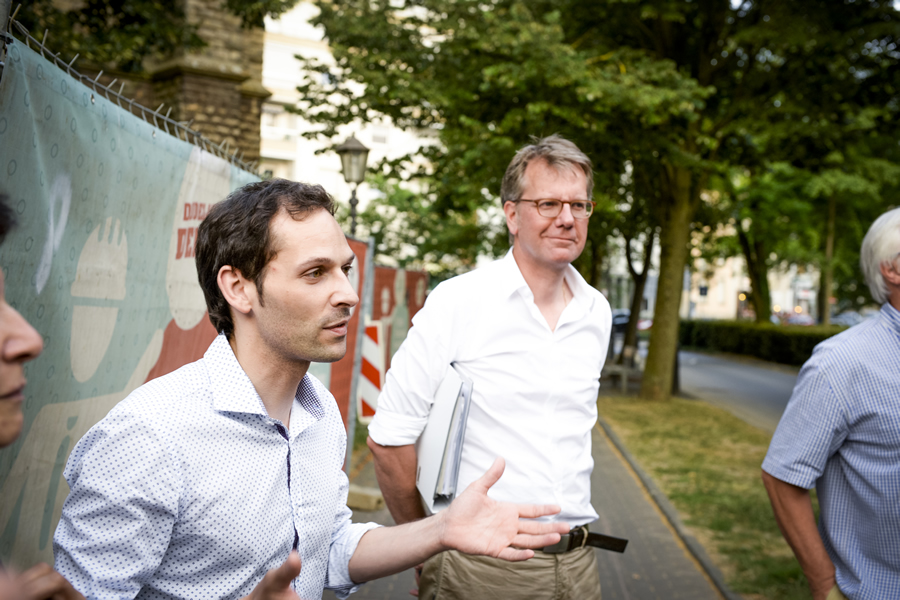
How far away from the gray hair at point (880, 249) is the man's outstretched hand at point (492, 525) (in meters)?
1.54

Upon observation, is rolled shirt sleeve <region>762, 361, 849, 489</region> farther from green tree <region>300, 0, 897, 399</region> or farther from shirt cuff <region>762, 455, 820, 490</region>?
green tree <region>300, 0, 897, 399</region>

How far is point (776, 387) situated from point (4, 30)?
21.7 metres

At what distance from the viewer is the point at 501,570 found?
8.29 feet

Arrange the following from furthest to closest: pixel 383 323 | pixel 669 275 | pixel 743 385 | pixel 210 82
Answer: pixel 743 385
pixel 210 82
pixel 669 275
pixel 383 323

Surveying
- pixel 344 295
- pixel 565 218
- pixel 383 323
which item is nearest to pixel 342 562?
pixel 344 295

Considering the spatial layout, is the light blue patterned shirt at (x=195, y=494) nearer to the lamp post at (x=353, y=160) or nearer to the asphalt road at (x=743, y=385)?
the lamp post at (x=353, y=160)

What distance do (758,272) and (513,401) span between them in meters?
32.3

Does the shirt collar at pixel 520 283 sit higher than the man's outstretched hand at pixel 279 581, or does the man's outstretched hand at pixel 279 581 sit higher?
the shirt collar at pixel 520 283

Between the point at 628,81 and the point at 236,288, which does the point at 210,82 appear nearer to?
the point at 628,81

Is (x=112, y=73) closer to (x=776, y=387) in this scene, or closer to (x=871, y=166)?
(x=871, y=166)

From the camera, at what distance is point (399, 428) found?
2559mm

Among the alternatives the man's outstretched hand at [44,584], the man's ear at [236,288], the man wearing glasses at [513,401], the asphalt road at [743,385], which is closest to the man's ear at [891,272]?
the man wearing glasses at [513,401]

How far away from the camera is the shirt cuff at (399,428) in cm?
256

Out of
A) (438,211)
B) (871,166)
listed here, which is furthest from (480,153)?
(871,166)
